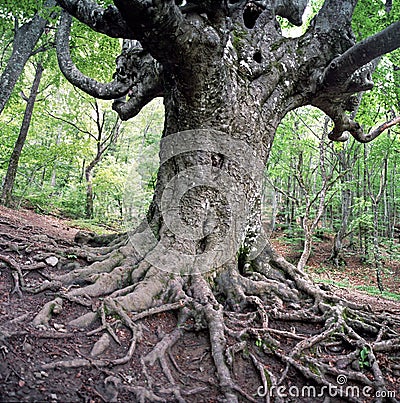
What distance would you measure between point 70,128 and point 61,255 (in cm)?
1441

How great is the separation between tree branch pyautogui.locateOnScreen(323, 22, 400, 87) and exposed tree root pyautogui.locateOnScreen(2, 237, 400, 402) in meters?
2.75

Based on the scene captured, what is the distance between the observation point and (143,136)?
24.7 m

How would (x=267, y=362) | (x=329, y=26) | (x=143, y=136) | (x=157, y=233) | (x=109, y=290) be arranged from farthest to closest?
(x=143, y=136) < (x=329, y=26) < (x=157, y=233) < (x=109, y=290) < (x=267, y=362)

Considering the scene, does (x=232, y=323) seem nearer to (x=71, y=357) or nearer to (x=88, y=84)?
(x=71, y=357)

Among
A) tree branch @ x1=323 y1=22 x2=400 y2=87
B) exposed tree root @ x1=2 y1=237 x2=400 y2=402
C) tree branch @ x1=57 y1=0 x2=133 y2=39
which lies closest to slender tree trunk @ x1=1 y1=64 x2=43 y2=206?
exposed tree root @ x1=2 y1=237 x2=400 y2=402

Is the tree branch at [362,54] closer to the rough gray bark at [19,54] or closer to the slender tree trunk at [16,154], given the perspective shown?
the rough gray bark at [19,54]

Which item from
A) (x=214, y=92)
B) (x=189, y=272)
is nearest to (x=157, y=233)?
(x=189, y=272)

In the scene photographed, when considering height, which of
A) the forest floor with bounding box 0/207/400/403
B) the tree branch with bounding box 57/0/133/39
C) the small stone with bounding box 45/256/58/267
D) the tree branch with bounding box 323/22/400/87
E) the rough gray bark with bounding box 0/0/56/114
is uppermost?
the rough gray bark with bounding box 0/0/56/114

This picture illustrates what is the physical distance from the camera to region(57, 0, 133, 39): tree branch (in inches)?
135

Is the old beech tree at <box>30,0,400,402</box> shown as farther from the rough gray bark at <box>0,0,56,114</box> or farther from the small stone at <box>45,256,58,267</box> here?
the rough gray bark at <box>0,0,56,114</box>

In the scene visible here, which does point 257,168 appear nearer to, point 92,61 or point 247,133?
point 247,133

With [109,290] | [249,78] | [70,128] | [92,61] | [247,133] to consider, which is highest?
[70,128]

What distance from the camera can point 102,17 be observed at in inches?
138

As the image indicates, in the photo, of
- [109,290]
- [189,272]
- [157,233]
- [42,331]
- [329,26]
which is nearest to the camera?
[42,331]
